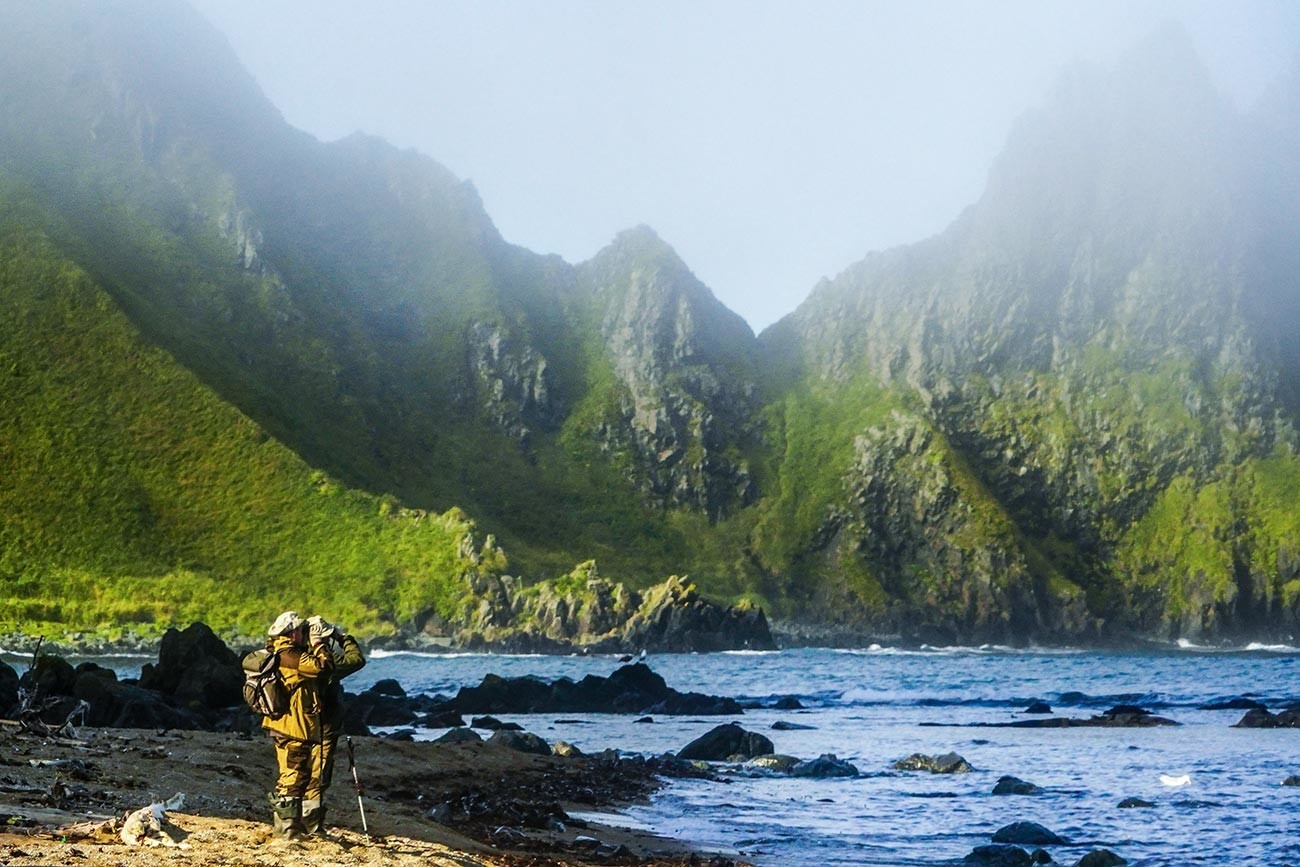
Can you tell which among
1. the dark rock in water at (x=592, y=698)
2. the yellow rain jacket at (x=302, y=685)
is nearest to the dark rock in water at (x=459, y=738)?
the dark rock in water at (x=592, y=698)

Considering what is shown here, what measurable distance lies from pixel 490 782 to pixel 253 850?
16.2m

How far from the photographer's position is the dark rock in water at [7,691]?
2911cm

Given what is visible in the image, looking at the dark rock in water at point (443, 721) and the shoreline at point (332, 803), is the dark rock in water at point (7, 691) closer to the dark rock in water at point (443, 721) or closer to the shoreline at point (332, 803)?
the shoreline at point (332, 803)

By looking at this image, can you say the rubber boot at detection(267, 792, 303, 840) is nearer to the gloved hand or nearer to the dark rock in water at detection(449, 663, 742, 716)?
the gloved hand

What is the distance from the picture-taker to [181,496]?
497 ft

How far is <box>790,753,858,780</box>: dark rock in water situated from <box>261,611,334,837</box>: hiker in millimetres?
23879

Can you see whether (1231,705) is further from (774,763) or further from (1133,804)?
(1133,804)

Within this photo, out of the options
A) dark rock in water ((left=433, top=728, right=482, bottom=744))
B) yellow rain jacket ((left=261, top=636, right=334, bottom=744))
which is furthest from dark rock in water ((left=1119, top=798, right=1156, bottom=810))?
yellow rain jacket ((left=261, top=636, right=334, bottom=744))

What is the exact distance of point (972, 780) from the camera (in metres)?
34.1

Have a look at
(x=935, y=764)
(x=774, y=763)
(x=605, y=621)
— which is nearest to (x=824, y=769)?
(x=774, y=763)

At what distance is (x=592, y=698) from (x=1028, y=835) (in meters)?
44.3

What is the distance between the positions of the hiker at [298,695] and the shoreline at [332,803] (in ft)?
2.91

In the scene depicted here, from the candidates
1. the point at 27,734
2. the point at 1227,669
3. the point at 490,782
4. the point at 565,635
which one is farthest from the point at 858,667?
the point at 27,734

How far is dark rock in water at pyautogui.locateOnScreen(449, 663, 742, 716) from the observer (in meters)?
62.3
